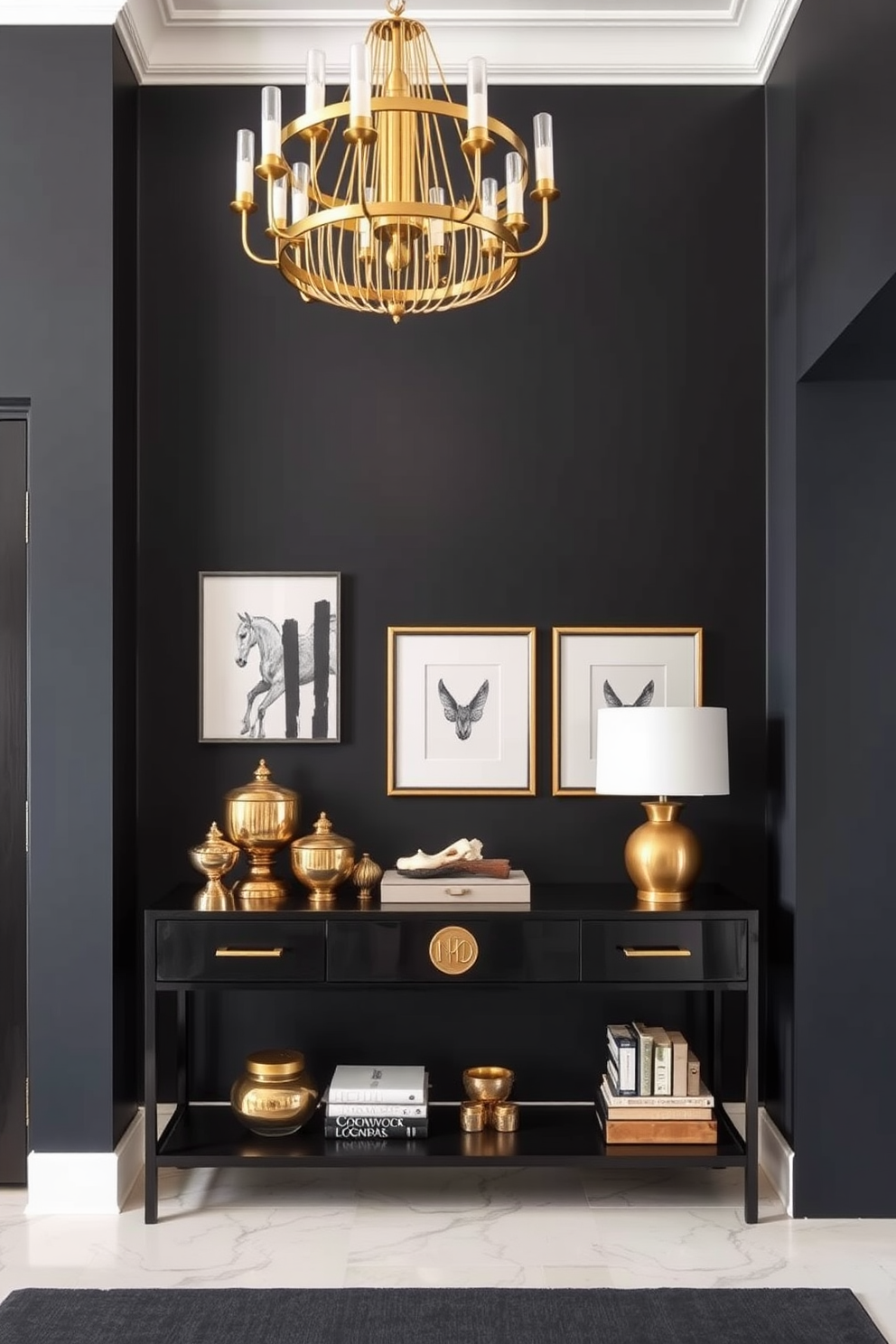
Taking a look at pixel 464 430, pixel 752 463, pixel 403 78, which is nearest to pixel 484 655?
pixel 464 430

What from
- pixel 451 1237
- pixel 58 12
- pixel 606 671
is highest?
pixel 58 12

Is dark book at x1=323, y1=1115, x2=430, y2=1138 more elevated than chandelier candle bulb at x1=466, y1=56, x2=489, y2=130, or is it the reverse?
chandelier candle bulb at x1=466, y1=56, x2=489, y2=130

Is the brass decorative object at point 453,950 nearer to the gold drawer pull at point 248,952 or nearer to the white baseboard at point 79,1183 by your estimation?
the gold drawer pull at point 248,952

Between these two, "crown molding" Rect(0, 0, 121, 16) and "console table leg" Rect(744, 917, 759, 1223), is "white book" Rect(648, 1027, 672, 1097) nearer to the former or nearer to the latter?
"console table leg" Rect(744, 917, 759, 1223)

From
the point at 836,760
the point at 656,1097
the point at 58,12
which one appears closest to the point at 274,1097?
the point at 656,1097

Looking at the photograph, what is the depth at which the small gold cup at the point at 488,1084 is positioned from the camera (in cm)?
324

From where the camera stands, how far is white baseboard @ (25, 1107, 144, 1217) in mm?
3098

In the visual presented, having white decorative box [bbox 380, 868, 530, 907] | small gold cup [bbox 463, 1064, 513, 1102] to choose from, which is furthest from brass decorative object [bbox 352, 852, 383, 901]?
small gold cup [bbox 463, 1064, 513, 1102]

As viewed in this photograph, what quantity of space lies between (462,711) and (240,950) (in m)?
0.94

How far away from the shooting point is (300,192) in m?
2.40

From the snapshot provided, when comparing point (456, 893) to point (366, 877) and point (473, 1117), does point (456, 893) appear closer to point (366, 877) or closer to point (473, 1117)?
point (366, 877)

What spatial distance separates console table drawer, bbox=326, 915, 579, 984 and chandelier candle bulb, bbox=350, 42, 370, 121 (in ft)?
6.19

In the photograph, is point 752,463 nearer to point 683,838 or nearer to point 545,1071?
point 683,838

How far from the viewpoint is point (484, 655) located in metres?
3.50
